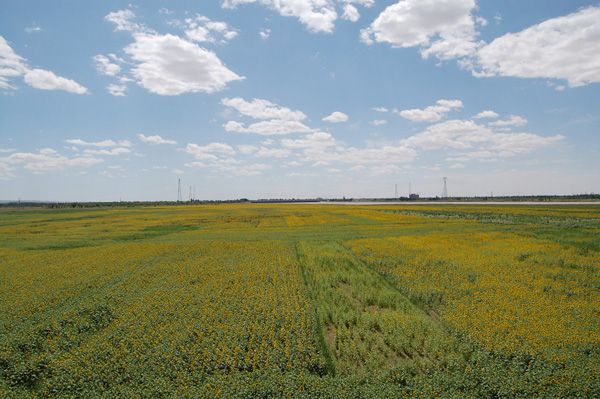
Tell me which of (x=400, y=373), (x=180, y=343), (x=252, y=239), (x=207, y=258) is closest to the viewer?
(x=400, y=373)

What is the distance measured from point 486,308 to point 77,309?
2112cm

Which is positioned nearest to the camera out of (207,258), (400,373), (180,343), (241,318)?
(400,373)

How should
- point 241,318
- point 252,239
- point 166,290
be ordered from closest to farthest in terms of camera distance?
point 241,318 → point 166,290 → point 252,239

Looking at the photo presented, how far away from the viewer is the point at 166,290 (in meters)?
18.9

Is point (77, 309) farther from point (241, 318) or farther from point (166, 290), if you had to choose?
point (241, 318)

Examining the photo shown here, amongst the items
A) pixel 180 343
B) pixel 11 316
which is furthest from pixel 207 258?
pixel 180 343

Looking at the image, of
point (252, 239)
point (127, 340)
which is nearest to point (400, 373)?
point (127, 340)

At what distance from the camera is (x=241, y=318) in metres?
14.6

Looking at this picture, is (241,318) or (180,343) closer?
(180,343)

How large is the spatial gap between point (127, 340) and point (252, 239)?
2550 cm

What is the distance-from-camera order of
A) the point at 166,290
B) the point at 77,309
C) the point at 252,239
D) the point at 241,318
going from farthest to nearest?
the point at 252,239 → the point at 166,290 → the point at 77,309 → the point at 241,318

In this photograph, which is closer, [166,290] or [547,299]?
[547,299]

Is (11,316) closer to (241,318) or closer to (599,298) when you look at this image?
(241,318)

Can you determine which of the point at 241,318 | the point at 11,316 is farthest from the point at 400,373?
the point at 11,316
